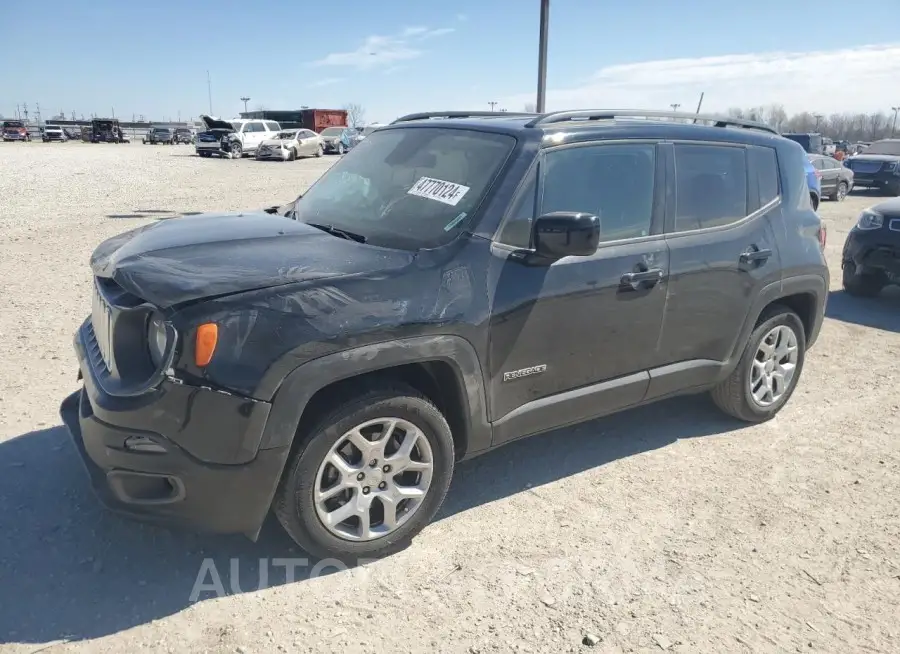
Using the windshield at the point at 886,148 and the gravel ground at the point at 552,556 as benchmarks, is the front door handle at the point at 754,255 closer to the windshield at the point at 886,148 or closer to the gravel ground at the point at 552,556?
the gravel ground at the point at 552,556

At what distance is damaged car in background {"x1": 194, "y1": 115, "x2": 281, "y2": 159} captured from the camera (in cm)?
3403

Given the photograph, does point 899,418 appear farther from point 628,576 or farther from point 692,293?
point 628,576

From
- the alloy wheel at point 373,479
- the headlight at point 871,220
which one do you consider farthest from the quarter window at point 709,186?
the headlight at point 871,220

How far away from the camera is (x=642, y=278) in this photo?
3.60m

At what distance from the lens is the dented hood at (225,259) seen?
8.72 feet

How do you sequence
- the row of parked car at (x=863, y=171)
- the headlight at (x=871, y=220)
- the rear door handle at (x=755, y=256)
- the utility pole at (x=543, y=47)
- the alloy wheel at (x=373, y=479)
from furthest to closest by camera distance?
1. the row of parked car at (x=863, y=171)
2. the utility pole at (x=543, y=47)
3. the headlight at (x=871, y=220)
4. the rear door handle at (x=755, y=256)
5. the alloy wheel at (x=373, y=479)

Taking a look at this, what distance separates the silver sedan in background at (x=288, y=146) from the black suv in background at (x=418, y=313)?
29850 millimetres

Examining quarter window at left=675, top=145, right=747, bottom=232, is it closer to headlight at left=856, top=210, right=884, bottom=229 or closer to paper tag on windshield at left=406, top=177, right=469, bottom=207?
paper tag on windshield at left=406, top=177, right=469, bottom=207

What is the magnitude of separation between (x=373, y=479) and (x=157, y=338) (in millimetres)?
1059

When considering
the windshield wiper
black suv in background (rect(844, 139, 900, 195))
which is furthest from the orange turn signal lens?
black suv in background (rect(844, 139, 900, 195))

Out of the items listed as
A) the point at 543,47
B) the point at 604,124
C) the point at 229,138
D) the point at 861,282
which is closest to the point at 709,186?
the point at 604,124

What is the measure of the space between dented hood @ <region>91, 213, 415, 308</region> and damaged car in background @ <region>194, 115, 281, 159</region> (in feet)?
108

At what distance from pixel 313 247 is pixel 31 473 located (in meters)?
1.99

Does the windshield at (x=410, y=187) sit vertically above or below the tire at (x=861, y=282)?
above
